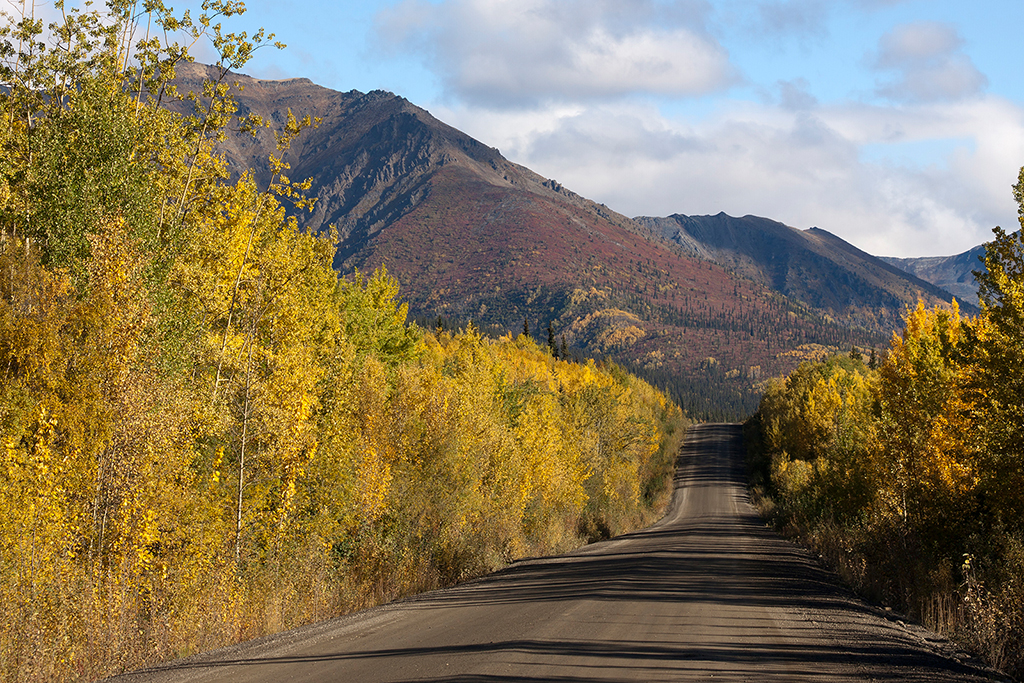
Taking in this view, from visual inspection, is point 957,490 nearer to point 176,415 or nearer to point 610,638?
point 610,638

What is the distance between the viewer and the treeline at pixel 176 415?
43.8ft

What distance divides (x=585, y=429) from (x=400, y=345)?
18625 mm

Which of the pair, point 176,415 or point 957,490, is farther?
point 957,490

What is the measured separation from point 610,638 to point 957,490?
42.9 ft

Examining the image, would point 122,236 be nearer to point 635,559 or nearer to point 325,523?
point 325,523

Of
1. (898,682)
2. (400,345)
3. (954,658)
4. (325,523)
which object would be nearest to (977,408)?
(954,658)

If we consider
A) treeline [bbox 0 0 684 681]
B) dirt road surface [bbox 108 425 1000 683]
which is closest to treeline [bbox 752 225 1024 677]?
dirt road surface [bbox 108 425 1000 683]

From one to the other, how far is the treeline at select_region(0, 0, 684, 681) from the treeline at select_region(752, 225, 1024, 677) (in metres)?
13.9

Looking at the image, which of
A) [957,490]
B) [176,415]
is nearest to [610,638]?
[176,415]

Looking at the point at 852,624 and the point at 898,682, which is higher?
the point at 898,682

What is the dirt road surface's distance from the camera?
1069 cm

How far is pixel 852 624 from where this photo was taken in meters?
15.2

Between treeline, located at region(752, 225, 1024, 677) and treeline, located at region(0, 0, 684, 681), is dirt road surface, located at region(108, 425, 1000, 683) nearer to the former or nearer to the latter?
treeline, located at region(752, 225, 1024, 677)

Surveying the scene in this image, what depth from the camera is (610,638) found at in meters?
13.3
